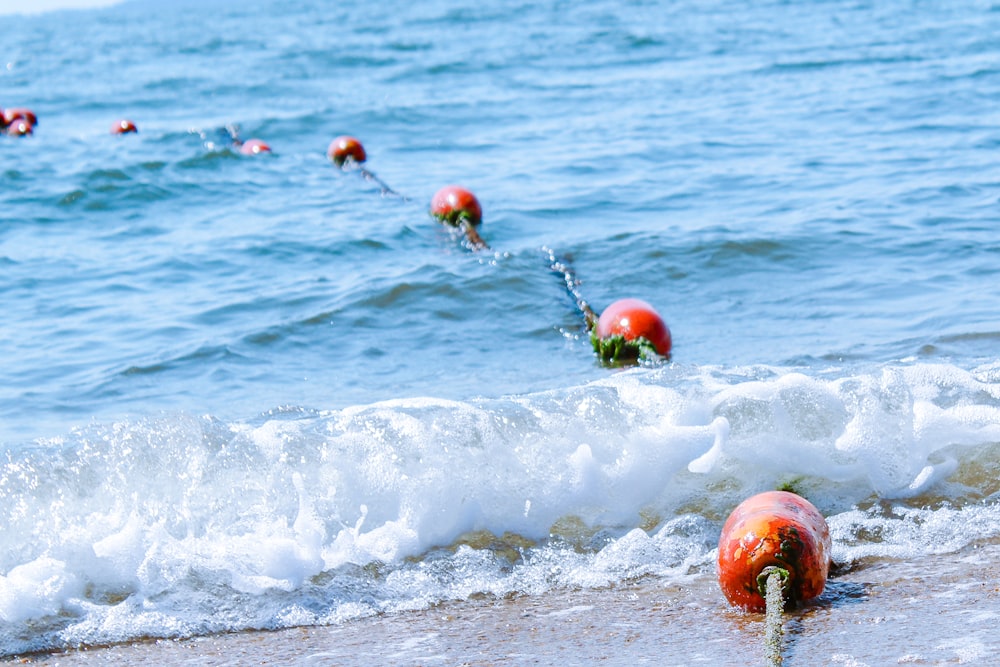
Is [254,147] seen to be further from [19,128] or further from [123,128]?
[19,128]

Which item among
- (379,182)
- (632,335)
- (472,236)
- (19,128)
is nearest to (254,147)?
(379,182)

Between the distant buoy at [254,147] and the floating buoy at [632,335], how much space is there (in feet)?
31.1

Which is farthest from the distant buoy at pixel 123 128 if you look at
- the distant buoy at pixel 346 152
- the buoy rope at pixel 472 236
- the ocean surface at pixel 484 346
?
the buoy rope at pixel 472 236

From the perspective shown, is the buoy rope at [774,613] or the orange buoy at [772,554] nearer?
the buoy rope at [774,613]

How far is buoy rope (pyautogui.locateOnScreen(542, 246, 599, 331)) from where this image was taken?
8.20 m

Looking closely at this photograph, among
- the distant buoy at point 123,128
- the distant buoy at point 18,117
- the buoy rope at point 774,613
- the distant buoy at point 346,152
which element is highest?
the distant buoy at point 18,117

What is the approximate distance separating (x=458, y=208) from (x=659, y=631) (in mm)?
7669

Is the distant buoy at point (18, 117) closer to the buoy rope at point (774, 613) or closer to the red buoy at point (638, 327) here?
the red buoy at point (638, 327)

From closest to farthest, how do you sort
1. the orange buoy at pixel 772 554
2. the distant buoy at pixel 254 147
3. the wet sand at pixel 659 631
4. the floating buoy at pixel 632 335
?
the wet sand at pixel 659 631 → the orange buoy at pixel 772 554 → the floating buoy at pixel 632 335 → the distant buoy at pixel 254 147

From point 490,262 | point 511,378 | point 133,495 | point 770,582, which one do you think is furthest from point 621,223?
point 770,582

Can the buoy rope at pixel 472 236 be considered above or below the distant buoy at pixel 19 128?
below

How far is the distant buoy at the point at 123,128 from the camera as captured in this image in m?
18.4

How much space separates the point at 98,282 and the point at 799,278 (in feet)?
18.5

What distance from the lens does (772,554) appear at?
389 centimetres
